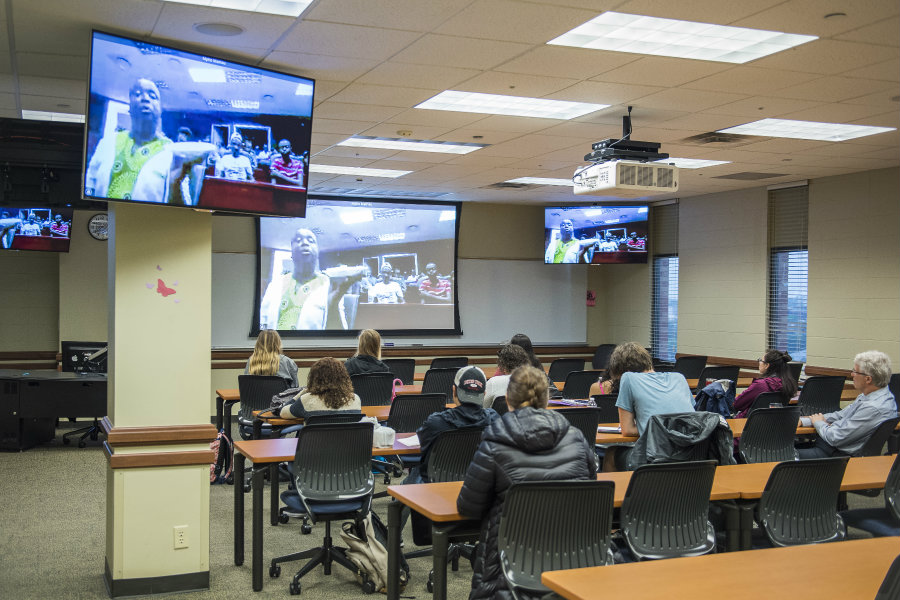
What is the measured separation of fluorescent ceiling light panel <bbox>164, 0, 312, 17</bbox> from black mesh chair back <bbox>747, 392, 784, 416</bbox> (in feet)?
13.7

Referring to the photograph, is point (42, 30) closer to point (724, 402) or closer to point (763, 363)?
point (724, 402)

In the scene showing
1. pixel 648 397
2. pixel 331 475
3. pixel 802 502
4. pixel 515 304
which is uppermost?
pixel 515 304

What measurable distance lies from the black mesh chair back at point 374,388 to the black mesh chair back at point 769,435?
306cm

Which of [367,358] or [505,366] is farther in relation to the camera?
[367,358]

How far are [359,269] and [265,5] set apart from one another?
7.73 meters

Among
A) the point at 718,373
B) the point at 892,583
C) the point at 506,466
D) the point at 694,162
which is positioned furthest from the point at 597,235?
the point at 892,583

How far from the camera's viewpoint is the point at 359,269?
11.9 m

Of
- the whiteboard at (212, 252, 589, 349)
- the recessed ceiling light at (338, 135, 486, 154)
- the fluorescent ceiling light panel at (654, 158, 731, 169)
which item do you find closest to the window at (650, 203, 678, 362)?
the whiteboard at (212, 252, 589, 349)

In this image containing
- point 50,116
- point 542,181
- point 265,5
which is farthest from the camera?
point 542,181

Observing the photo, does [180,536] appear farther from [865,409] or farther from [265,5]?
[865,409]

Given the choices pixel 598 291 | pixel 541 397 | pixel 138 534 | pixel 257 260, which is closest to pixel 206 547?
pixel 138 534

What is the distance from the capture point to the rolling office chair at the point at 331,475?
177 inches

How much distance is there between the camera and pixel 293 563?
16.6ft

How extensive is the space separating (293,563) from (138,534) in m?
0.98
